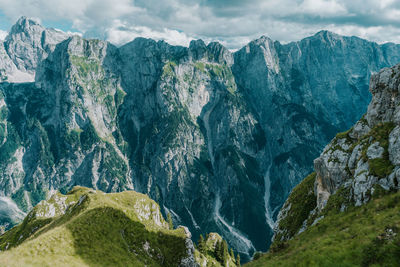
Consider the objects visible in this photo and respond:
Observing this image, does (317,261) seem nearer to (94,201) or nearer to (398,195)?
(398,195)

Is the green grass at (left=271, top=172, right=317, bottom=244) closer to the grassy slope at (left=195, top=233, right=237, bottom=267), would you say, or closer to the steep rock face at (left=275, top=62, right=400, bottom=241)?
the steep rock face at (left=275, top=62, right=400, bottom=241)

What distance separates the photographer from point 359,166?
129ft

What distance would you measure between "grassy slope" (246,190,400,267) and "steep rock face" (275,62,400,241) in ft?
9.93

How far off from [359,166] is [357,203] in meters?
7.42

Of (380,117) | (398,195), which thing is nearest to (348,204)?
(398,195)

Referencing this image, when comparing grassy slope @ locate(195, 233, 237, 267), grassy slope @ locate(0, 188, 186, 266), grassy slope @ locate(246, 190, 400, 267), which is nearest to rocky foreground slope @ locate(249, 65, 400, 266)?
grassy slope @ locate(246, 190, 400, 267)

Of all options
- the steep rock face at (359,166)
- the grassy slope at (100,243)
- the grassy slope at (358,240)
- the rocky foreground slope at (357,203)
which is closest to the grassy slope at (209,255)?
the grassy slope at (100,243)

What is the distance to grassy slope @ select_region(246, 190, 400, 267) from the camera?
22.0 metres

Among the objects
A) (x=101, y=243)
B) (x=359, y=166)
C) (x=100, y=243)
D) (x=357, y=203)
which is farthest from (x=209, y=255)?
(x=357, y=203)

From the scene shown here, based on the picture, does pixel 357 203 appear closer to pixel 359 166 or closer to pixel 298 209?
pixel 359 166

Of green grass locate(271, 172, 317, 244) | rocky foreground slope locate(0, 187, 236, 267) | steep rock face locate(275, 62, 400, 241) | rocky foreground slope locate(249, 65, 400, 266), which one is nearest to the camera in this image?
rocky foreground slope locate(249, 65, 400, 266)

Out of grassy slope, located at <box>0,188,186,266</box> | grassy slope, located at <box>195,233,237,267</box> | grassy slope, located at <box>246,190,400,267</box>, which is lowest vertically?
grassy slope, located at <box>195,233,237,267</box>

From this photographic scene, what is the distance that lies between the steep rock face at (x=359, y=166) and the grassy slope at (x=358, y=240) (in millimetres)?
3028

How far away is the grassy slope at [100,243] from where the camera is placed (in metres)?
42.9
